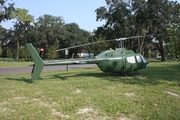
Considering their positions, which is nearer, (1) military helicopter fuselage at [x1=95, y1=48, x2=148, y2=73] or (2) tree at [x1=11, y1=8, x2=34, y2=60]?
(1) military helicopter fuselage at [x1=95, y1=48, x2=148, y2=73]

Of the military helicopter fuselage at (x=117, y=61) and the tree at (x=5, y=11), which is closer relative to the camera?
the military helicopter fuselage at (x=117, y=61)

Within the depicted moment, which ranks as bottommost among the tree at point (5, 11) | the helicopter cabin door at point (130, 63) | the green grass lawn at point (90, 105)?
the green grass lawn at point (90, 105)

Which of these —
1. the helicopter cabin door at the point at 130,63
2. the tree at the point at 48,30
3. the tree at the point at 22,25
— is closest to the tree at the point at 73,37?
the tree at the point at 48,30

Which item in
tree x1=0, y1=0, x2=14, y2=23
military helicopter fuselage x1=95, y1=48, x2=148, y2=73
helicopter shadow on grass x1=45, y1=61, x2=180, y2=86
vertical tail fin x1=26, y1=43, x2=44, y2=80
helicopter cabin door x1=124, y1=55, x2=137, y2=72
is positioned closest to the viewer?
vertical tail fin x1=26, y1=43, x2=44, y2=80

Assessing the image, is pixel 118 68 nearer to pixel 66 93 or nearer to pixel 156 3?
pixel 66 93

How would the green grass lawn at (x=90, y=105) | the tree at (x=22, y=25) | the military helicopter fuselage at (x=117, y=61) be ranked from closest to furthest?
the green grass lawn at (x=90, y=105)
the military helicopter fuselage at (x=117, y=61)
the tree at (x=22, y=25)

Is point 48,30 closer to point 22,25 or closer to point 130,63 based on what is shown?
point 22,25

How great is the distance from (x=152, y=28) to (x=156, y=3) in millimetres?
4747

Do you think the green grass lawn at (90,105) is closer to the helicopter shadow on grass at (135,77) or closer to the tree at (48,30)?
the helicopter shadow on grass at (135,77)

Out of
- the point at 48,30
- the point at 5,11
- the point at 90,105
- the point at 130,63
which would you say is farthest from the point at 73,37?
the point at 90,105

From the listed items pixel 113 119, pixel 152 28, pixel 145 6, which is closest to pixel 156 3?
pixel 145 6

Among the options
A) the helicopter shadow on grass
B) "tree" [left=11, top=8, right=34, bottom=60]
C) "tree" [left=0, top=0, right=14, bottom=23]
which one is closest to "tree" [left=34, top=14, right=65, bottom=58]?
"tree" [left=11, top=8, right=34, bottom=60]

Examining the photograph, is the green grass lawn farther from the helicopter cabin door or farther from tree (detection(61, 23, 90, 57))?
tree (detection(61, 23, 90, 57))

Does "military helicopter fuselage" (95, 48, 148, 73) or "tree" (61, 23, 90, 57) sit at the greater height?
"tree" (61, 23, 90, 57)
